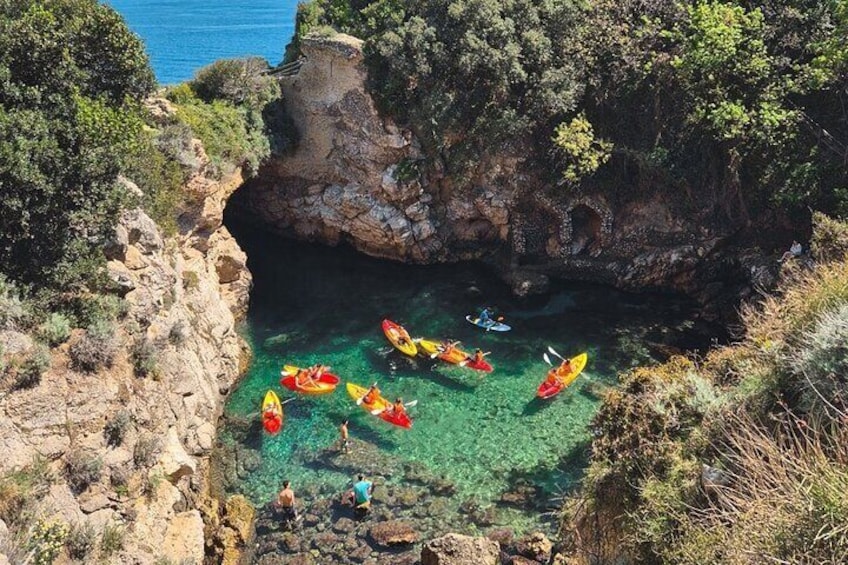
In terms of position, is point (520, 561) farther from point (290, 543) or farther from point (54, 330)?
point (54, 330)

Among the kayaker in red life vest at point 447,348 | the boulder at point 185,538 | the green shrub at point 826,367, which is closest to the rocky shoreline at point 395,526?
the boulder at point 185,538

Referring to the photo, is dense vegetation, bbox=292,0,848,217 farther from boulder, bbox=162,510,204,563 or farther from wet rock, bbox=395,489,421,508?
boulder, bbox=162,510,204,563

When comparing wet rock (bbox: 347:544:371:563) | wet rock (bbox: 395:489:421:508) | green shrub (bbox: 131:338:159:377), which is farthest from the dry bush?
green shrub (bbox: 131:338:159:377)

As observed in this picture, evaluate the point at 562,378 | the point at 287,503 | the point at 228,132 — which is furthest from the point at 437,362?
the point at 228,132

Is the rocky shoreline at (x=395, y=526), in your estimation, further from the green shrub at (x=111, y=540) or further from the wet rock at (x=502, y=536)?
the green shrub at (x=111, y=540)

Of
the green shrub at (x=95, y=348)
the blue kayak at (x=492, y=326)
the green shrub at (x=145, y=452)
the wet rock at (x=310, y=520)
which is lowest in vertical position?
the wet rock at (x=310, y=520)

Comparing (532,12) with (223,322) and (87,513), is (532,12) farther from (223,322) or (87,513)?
(87,513)
